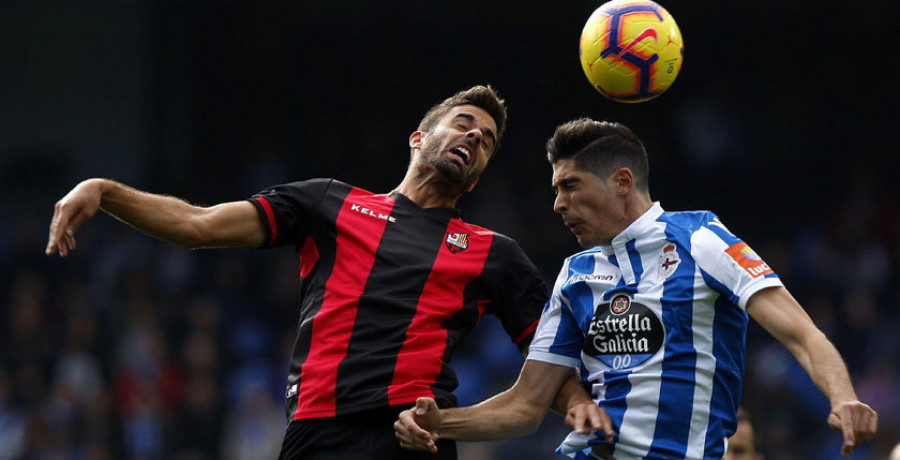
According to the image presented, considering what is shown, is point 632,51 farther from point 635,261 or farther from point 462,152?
point 635,261

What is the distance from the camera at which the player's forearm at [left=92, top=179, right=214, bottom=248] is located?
4.47 metres

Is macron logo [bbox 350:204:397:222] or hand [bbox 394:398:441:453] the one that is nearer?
hand [bbox 394:398:441:453]

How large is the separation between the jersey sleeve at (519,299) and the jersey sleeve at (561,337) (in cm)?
22

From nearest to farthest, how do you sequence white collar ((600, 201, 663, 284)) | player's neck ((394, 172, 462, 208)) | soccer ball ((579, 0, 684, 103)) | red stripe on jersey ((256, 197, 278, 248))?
white collar ((600, 201, 663, 284)) < red stripe on jersey ((256, 197, 278, 248)) < soccer ball ((579, 0, 684, 103)) < player's neck ((394, 172, 462, 208))

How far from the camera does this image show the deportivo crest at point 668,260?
4.45m

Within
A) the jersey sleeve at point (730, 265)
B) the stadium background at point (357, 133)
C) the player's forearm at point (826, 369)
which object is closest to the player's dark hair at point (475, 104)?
the jersey sleeve at point (730, 265)

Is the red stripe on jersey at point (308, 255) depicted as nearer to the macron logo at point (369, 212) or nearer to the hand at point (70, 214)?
the macron logo at point (369, 212)

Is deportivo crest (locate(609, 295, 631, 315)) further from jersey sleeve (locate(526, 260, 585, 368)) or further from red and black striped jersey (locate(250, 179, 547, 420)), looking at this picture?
red and black striped jersey (locate(250, 179, 547, 420))

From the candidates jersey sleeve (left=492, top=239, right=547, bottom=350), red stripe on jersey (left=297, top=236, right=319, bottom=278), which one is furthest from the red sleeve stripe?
red stripe on jersey (left=297, top=236, right=319, bottom=278)

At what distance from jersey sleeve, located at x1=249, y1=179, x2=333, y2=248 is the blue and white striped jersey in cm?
121

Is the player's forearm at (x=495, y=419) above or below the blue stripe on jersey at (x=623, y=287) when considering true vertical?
below

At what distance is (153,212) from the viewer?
4590mm

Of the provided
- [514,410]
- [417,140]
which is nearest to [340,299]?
[514,410]

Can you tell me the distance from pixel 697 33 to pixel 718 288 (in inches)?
424
